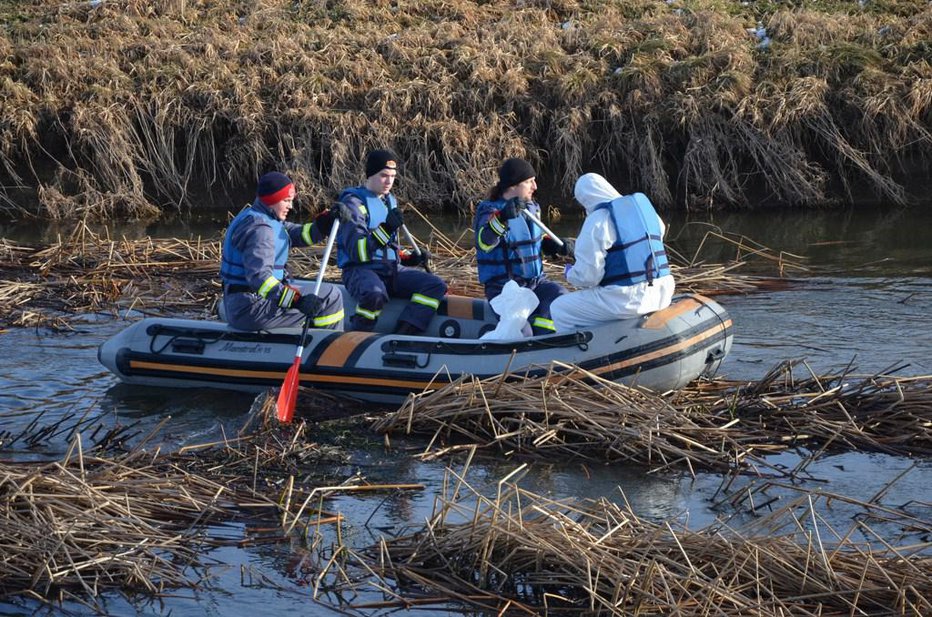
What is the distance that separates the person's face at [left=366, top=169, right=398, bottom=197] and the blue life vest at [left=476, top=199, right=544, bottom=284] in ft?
2.22

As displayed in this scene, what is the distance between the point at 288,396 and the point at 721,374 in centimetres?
293

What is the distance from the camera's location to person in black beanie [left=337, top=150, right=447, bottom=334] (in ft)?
28.9

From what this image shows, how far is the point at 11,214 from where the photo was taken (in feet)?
53.8

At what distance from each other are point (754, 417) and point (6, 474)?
4.00m

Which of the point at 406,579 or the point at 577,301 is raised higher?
the point at 577,301

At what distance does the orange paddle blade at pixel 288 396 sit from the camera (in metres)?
7.73

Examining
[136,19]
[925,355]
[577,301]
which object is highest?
[136,19]

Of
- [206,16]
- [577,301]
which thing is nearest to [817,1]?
[206,16]

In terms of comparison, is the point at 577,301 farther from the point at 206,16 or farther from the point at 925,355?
the point at 206,16

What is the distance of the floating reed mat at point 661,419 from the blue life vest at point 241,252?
1.48 meters

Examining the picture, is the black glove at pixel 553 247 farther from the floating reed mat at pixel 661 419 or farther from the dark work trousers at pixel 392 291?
the floating reed mat at pixel 661 419

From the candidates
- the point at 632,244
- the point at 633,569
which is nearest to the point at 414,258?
the point at 632,244

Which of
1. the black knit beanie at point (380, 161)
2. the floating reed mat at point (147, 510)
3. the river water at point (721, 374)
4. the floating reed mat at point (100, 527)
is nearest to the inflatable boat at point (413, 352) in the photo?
the river water at point (721, 374)

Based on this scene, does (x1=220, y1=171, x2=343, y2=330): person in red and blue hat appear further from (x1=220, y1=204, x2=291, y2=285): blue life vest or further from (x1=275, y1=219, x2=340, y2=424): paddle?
(x1=275, y1=219, x2=340, y2=424): paddle
